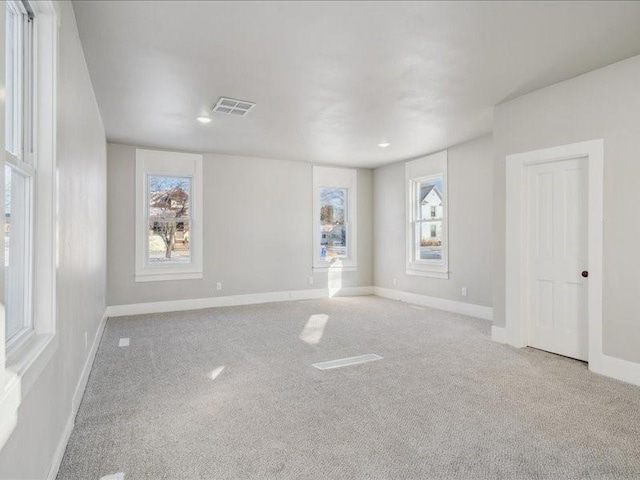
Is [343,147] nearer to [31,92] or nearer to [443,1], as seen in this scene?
[443,1]

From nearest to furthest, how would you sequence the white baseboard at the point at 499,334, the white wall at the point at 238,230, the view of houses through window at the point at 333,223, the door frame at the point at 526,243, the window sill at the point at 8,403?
the window sill at the point at 8,403, the door frame at the point at 526,243, the white baseboard at the point at 499,334, the white wall at the point at 238,230, the view of houses through window at the point at 333,223

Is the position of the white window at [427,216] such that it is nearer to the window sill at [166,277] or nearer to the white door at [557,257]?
the white door at [557,257]

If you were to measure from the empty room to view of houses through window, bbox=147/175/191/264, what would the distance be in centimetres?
5

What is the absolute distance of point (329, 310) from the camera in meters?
6.49

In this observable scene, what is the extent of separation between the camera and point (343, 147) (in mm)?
6352

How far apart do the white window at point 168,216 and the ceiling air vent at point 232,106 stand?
236 cm

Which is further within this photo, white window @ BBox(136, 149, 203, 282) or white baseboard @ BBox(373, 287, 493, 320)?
white window @ BBox(136, 149, 203, 282)

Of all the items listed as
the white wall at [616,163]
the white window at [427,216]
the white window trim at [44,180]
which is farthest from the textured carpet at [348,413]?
the white window at [427,216]

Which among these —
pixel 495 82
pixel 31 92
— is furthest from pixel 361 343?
pixel 31 92

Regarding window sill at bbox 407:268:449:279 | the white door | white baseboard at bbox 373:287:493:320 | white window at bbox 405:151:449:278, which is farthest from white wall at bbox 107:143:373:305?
the white door

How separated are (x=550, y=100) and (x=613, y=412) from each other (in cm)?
281

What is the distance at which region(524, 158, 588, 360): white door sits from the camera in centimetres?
379

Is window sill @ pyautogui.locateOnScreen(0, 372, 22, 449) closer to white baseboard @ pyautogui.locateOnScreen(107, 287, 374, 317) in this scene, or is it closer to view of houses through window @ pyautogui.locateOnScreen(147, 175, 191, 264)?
white baseboard @ pyautogui.locateOnScreen(107, 287, 374, 317)

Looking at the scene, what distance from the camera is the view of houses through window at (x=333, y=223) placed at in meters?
7.98
